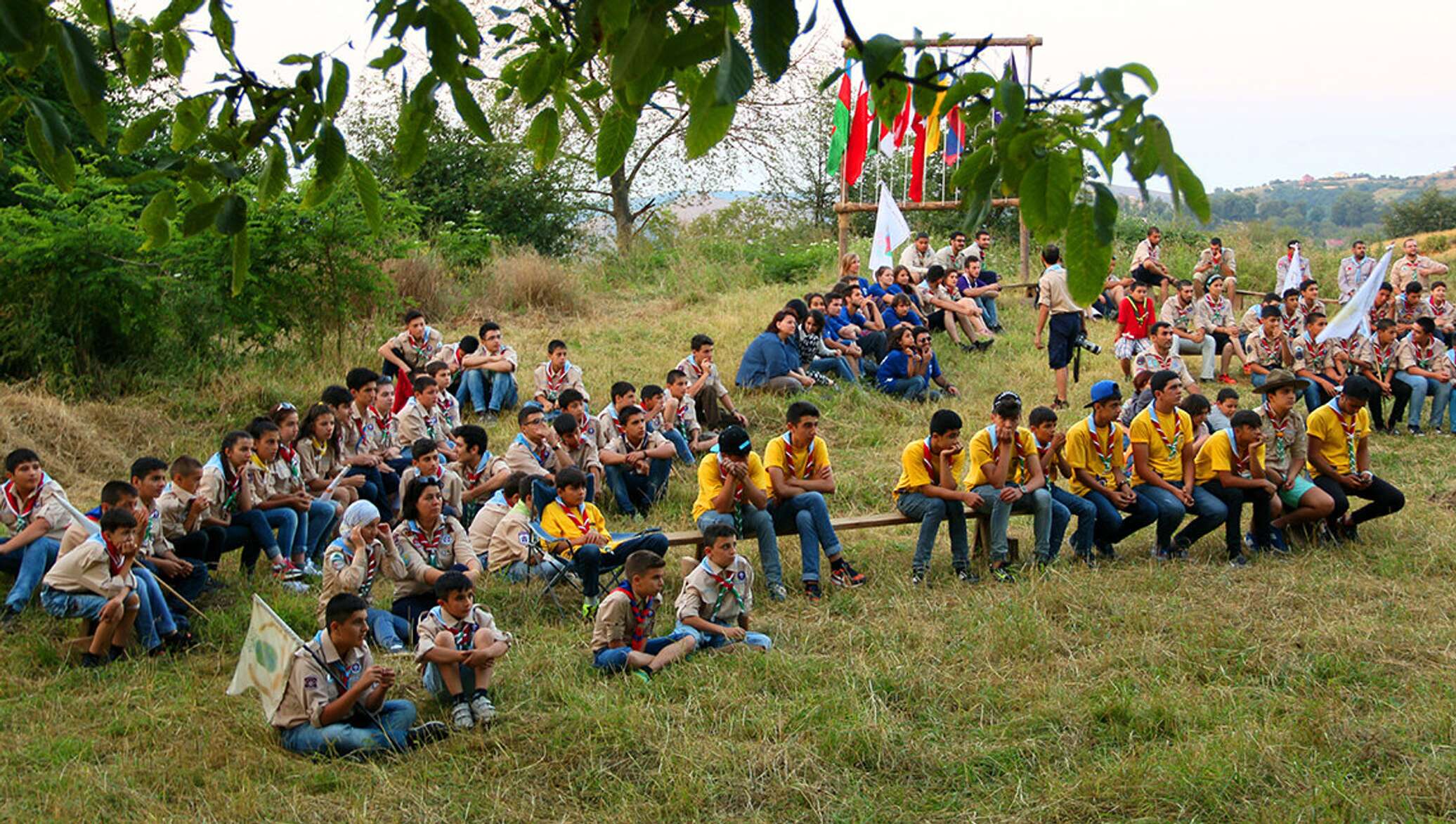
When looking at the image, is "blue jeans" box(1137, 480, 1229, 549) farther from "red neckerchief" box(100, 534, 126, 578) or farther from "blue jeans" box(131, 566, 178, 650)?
"red neckerchief" box(100, 534, 126, 578)

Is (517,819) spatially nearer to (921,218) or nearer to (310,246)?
(310,246)

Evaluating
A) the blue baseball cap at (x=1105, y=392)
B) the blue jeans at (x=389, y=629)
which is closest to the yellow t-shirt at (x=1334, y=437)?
the blue baseball cap at (x=1105, y=392)

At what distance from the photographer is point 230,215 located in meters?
3.86

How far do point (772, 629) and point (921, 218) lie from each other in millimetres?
18011

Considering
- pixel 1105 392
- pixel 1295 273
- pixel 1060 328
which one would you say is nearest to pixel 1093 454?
pixel 1105 392

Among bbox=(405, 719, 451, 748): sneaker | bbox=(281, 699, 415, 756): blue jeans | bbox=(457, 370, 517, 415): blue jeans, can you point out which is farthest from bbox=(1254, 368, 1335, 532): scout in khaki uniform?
bbox=(457, 370, 517, 415): blue jeans

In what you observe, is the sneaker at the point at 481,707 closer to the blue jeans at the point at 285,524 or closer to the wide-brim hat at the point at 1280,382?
the blue jeans at the point at 285,524

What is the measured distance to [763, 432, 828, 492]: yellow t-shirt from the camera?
28.5 ft

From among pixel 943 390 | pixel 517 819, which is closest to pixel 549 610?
pixel 517 819

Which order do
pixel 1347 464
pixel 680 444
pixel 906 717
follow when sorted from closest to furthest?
1. pixel 906 717
2. pixel 1347 464
3. pixel 680 444

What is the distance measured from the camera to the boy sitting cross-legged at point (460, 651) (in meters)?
6.09

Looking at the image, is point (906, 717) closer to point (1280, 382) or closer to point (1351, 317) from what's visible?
point (1280, 382)

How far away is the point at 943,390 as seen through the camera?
45.6ft

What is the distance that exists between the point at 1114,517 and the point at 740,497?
8.12 feet
